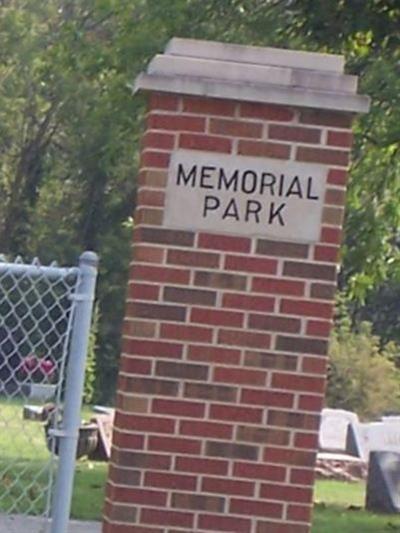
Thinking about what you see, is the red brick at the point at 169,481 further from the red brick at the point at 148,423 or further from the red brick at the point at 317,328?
the red brick at the point at 317,328

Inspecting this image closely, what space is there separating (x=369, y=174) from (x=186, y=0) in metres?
2.54

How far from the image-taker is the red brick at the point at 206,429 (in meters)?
5.23

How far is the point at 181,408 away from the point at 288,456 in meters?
0.38

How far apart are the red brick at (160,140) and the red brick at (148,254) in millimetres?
336

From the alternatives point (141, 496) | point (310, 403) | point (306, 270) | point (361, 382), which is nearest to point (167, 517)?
point (141, 496)

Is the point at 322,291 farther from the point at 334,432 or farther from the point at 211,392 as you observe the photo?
the point at 334,432

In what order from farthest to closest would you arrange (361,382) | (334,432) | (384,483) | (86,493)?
(361,382) → (334,432) → (384,483) → (86,493)

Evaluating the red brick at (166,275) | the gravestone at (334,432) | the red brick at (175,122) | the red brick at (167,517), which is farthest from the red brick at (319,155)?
the gravestone at (334,432)

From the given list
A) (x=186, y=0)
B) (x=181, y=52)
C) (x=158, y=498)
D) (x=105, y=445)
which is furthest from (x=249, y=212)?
(x=105, y=445)

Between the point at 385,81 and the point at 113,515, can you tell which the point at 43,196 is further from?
the point at 113,515

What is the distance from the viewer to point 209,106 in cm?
535

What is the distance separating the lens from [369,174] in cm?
1623

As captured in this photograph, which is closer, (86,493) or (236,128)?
(236,128)

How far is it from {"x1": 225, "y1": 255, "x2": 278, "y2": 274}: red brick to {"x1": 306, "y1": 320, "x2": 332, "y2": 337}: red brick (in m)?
0.21
